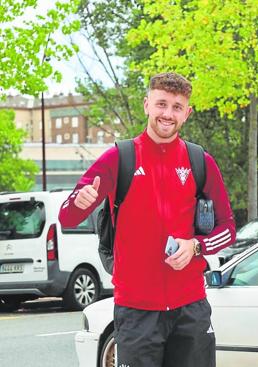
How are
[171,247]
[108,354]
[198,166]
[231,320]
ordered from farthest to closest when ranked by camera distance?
[108,354] < [231,320] < [198,166] < [171,247]

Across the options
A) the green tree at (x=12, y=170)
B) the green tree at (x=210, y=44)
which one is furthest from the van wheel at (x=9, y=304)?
the green tree at (x=12, y=170)

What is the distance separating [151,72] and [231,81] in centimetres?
199

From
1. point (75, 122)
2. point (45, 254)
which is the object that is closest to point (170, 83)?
point (45, 254)

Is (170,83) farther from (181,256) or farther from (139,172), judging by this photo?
(181,256)

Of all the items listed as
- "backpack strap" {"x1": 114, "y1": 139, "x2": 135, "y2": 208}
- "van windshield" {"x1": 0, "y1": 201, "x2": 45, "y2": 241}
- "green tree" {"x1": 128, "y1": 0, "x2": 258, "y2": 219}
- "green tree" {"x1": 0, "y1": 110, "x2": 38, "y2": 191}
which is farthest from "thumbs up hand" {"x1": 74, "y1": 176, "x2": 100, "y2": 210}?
"green tree" {"x1": 0, "y1": 110, "x2": 38, "y2": 191}

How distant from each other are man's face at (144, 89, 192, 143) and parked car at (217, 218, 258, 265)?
9.06 metres

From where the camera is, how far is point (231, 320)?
655cm

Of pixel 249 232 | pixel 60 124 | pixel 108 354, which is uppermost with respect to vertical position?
pixel 60 124

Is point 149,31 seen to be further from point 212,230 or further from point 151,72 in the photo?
point 212,230

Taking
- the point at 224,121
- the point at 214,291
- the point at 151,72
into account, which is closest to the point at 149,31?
the point at 151,72

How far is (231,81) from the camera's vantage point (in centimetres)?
1906

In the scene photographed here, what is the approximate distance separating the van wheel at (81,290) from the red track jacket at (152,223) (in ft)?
32.7

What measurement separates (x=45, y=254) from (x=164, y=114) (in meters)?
10.0

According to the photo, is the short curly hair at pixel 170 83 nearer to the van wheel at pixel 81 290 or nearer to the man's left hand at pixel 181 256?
the man's left hand at pixel 181 256
